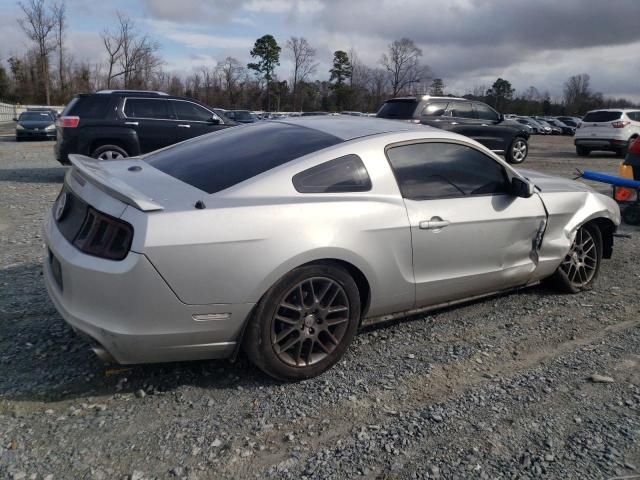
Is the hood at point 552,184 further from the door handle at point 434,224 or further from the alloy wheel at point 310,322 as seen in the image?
the alloy wheel at point 310,322

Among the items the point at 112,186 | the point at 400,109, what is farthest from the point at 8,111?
the point at 112,186

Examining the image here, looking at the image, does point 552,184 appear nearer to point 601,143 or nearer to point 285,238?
point 285,238

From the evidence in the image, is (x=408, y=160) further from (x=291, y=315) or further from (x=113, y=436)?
(x=113, y=436)

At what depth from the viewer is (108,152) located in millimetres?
9906

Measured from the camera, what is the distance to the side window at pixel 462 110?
545 inches

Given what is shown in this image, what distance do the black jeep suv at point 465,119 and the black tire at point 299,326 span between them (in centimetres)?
1028

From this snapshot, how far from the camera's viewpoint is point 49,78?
55031 mm

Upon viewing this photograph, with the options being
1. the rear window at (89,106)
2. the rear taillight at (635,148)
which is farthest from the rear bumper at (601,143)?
the rear window at (89,106)

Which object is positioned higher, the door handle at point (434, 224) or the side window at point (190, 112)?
the side window at point (190, 112)

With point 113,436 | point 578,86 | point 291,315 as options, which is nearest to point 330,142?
point 291,315

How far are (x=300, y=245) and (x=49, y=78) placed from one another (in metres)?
60.9

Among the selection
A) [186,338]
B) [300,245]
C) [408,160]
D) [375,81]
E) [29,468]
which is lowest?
[29,468]

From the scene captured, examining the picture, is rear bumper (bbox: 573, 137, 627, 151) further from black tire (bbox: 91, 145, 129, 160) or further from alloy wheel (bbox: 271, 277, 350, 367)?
alloy wheel (bbox: 271, 277, 350, 367)

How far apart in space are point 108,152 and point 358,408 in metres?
8.40
